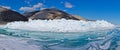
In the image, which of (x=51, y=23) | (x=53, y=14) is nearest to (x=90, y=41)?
(x=51, y=23)

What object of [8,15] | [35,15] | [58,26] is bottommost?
[58,26]

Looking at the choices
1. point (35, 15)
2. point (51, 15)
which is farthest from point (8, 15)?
point (51, 15)

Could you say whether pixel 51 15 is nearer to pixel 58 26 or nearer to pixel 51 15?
pixel 51 15

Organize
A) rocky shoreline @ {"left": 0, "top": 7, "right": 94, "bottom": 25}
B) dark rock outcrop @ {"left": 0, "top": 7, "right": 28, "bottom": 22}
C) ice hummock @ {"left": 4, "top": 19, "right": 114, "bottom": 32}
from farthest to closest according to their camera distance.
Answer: rocky shoreline @ {"left": 0, "top": 7, "right": 94, "bottom": 25} → dark rock outcrop @ {"left": 0, "top": 7, "right": 28, "bottom": 22} → ice hummock @ {"left": 4, "top": 19, "right": 114, "bottom": 32}

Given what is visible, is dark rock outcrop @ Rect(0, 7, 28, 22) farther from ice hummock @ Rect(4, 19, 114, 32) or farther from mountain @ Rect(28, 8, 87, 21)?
ice hummock @ Rect(4, 19, 114, 32)

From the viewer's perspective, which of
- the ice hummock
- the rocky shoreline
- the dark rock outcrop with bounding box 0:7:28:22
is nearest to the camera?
the ice hummock

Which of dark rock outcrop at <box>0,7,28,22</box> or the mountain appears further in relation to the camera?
the mountain

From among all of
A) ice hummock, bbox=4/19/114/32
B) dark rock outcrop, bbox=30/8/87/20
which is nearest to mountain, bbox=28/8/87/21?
dark rock outcrop, bbox=30/8/87/20

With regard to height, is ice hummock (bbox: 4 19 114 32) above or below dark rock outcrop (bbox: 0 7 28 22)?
below

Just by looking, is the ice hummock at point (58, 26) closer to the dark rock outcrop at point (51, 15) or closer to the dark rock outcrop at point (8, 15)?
the dark rock outcrop at point (8, 15)

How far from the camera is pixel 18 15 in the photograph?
2862 cm

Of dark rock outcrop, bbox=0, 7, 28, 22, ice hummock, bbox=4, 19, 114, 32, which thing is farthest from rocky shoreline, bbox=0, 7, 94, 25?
ice hummock, bbox=4, 19, 114, 32

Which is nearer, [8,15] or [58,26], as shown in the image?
[58,26]

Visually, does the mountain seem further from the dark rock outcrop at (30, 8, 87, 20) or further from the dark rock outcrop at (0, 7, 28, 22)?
the dark rock outcrop at (0, 7, 28, 22)
